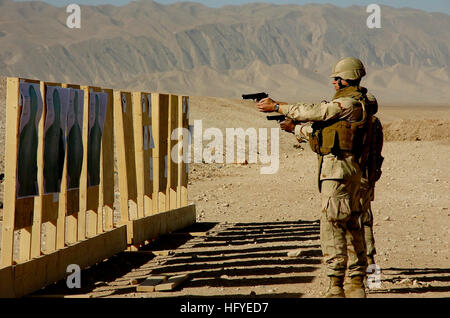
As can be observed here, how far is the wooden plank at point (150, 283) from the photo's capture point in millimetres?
6789

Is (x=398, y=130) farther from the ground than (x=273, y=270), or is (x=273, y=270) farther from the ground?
(x=398, y=130)

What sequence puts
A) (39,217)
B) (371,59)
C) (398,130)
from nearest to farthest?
(39,217) < (398,130) < (371,59)

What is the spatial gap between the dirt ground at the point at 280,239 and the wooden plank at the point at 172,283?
2.6 inches

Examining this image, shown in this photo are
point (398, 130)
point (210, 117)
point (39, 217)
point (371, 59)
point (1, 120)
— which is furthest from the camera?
point (371, 59)

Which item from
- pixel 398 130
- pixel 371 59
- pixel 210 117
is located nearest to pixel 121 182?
pixel 398 130

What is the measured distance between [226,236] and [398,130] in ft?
68.0

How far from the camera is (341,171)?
5.96m

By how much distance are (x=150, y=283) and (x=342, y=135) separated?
2445 mm

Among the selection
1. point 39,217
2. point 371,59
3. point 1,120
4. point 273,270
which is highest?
point 371,59

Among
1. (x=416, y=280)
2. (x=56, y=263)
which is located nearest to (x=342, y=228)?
(x=416, y=280)

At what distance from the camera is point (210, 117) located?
3497cm
